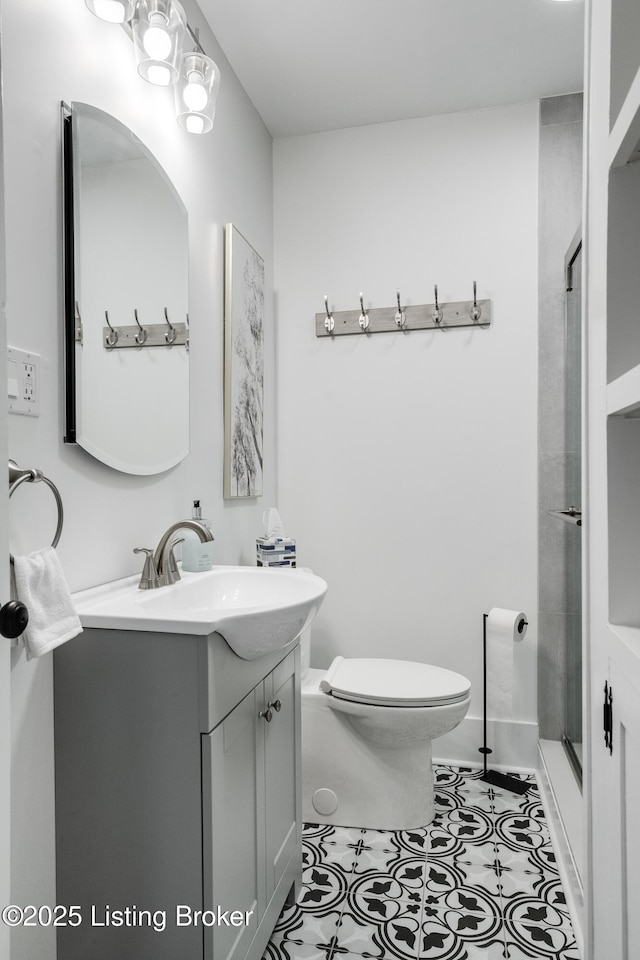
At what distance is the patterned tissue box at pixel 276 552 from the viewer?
228 centimetres

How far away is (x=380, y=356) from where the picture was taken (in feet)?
8.57

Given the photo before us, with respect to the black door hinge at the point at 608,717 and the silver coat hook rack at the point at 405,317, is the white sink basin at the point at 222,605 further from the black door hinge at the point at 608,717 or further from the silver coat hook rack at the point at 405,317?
the silver coat hook rack at the point at 405,317

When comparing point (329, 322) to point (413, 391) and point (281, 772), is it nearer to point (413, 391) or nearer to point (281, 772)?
point (413, 391)

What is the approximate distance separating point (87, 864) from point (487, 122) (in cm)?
279

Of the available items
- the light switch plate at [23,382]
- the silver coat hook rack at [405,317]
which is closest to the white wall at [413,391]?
the silver coat hook rack at [405,317]

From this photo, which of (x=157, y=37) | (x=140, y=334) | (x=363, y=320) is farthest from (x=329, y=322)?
Answer: (x=157, y=37)

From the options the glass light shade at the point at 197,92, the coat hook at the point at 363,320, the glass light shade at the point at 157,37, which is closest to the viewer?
the glass light shade at the point at 157,37

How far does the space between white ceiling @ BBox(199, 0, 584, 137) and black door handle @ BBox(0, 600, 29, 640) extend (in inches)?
79.3

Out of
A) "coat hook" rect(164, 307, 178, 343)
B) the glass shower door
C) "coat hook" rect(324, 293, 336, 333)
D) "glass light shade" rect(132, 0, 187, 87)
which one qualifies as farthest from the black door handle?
"coat hook" rect(324, 293, 336, 333)

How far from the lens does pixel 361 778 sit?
6.73ft

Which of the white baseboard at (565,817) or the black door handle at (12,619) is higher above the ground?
the black door handle at (12,619)

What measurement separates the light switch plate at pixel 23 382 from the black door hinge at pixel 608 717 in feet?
3.53

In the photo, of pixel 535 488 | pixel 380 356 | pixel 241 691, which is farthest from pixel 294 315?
pixel 241 691

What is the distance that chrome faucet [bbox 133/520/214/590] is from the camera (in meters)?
1.47
